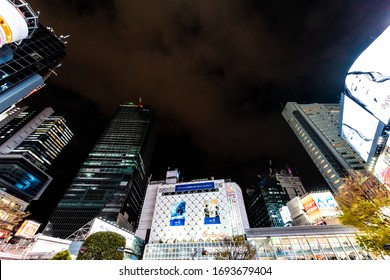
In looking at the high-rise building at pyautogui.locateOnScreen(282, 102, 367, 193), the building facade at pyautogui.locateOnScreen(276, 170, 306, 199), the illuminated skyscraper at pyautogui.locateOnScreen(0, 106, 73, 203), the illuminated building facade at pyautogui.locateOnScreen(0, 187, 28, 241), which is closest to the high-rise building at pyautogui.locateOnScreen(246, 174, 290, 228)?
the building facade at pyautogui.locateOnScreen(276, 170, 306, 199)

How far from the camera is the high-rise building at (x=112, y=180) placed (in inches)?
2601

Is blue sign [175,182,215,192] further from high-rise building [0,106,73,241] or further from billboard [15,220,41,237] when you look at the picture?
high-rise building [0,106,73,241]

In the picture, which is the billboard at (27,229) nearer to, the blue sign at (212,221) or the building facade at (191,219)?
the building facade at (191,219)

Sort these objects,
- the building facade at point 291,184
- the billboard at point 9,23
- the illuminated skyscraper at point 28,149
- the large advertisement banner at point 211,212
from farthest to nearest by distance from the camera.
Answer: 1. the building facade at point 291,184
2. the illuminated skyscraper at point 28,149
3. the large advertisement banner at point 211,212
4. the billboard at point 9,23

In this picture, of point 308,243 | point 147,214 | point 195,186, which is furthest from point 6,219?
point 308,243

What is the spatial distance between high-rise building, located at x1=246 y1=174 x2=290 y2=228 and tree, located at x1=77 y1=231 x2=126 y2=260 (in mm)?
89309

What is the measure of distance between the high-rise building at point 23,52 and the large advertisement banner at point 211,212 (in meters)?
48.1

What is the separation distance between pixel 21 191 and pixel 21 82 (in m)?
43.2

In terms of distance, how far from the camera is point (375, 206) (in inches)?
401

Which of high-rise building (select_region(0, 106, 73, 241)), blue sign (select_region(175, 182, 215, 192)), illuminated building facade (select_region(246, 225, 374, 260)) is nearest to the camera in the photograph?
illuminated building facade (select_region(246, 225, 374, 260))

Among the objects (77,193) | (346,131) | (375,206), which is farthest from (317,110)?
(77,193)

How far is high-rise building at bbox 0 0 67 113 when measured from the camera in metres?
22.8

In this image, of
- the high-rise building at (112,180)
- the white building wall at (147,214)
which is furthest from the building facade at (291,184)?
the high-rise building at (112,180)
